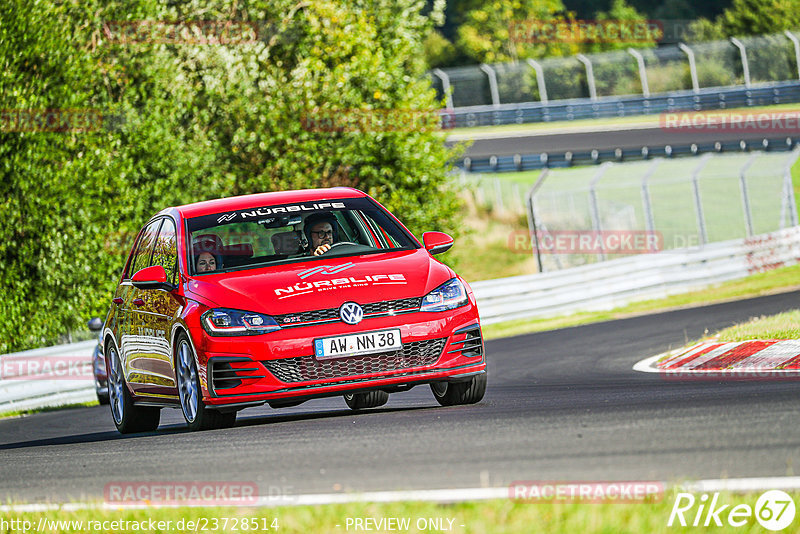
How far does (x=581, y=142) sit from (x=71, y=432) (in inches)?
1368

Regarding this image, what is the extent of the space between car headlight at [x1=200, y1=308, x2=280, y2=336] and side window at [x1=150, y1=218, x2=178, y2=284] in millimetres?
938

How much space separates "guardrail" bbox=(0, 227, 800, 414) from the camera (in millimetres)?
20312

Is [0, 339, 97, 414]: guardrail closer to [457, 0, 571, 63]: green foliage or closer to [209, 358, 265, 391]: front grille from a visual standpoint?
[209, 358, 265, 391]: front grille

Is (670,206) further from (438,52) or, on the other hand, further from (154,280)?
(438,52)

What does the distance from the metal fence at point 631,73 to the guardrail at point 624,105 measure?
0.28m

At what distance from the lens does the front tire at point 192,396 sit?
8117mm

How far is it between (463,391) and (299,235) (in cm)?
165

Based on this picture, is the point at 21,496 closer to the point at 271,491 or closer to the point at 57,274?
the point at 271,491

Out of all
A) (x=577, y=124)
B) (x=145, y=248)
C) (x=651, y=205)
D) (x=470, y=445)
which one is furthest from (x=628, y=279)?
(x=577, y=124)

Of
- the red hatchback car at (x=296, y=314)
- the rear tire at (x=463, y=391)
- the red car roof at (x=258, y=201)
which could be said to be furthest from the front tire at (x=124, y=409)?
the rear tire at (x=463, y=391)

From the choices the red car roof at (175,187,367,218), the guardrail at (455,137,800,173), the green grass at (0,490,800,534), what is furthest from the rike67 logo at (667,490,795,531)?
the guardrail at (455,137,800,173)

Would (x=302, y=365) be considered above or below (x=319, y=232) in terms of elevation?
below

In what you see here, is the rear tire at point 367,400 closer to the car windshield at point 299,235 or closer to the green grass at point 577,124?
the car windshield at point 299,235

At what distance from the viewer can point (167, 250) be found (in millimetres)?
9211
